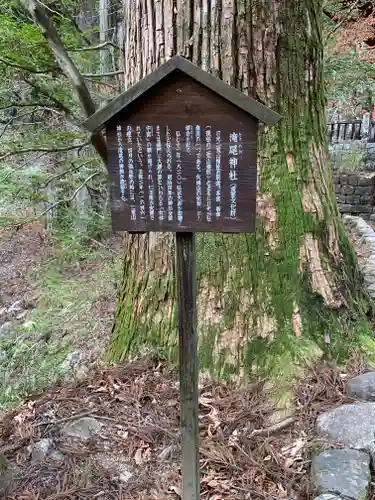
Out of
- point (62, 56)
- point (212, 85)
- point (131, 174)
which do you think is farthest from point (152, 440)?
point (62, 56)

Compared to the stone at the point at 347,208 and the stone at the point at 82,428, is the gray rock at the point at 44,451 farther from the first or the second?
the stone at the point at 347,208

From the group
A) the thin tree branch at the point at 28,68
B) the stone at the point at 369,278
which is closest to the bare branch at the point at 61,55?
the thin tree branch at the point at 28,68

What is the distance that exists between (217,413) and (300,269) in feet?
3.29

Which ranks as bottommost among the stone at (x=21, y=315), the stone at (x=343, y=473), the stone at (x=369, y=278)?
the stone at (x=21, y=315)

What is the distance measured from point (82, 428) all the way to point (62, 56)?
7.86 feet

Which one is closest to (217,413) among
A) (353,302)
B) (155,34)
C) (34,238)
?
(353,302)

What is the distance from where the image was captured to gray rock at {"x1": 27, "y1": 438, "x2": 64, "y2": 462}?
2.40 meters

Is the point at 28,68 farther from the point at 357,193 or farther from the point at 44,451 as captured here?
the point at 357,193

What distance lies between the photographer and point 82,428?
2.57m

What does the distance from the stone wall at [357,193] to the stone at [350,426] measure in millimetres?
8806

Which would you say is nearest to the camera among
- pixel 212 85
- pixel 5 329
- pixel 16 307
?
pixel 212 85

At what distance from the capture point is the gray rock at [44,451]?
240cm

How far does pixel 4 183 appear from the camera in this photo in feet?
16.8

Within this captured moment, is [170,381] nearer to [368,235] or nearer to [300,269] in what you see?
[300,269]
